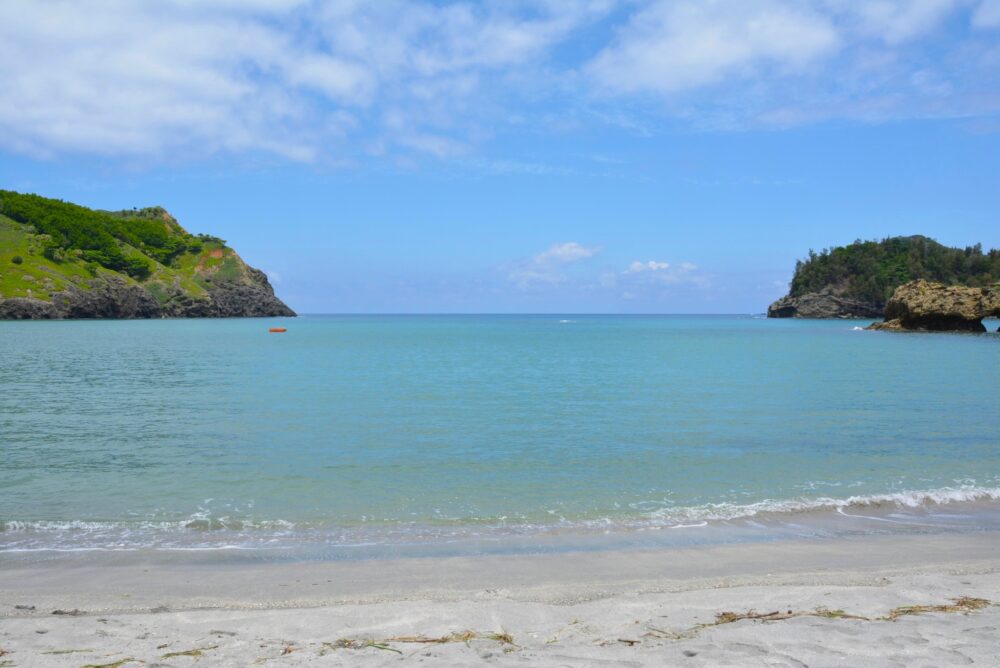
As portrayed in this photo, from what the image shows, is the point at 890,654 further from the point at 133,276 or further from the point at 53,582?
the point at 133,276

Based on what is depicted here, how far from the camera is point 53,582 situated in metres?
9.14

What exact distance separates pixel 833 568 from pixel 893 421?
1620 cm

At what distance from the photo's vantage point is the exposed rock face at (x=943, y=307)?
89.6 metres

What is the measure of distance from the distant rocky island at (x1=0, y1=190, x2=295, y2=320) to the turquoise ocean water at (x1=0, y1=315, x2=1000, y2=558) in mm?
123440

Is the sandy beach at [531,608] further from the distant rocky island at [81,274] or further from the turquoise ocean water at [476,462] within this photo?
the distant rocky island at [81,274]

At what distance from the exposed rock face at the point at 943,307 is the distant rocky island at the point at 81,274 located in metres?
155

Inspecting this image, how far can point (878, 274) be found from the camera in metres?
188

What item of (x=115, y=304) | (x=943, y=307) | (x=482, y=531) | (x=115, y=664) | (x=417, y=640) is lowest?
(x=482, y=531)

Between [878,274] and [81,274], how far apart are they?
204m

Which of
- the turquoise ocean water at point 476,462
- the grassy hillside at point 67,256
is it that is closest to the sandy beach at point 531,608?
the turquoise ocean water at point 476,462

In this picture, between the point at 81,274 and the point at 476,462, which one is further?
the point at 81,274

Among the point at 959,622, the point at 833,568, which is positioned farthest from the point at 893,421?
the point at 959,622

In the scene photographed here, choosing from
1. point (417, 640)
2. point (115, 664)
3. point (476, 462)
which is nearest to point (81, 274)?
point (476, 462)

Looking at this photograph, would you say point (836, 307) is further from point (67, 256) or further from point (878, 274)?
point (67, 256)
